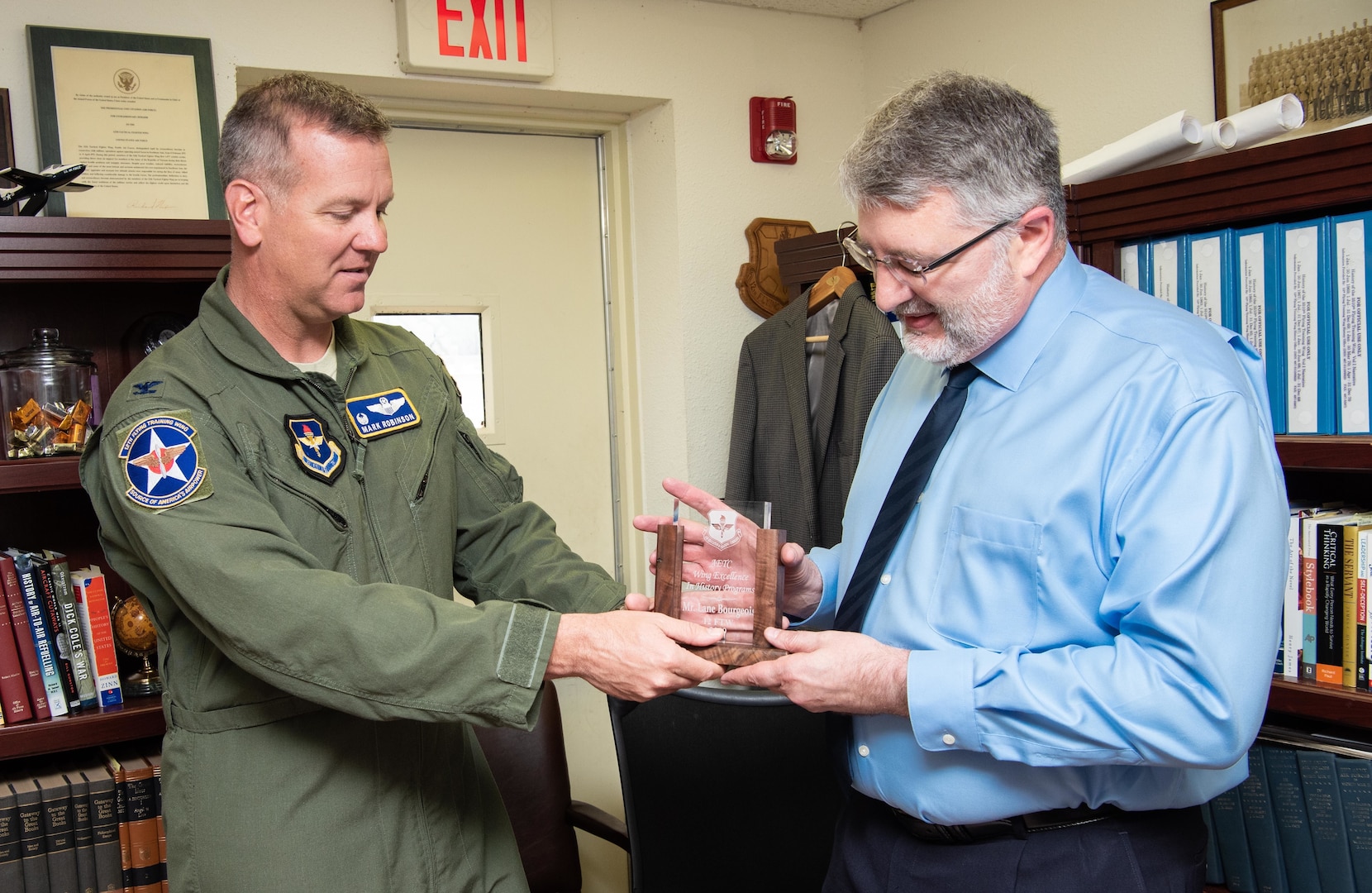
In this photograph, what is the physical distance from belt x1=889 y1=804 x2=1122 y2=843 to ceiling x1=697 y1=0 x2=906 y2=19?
2431 millimetres

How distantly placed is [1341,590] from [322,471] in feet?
5.41

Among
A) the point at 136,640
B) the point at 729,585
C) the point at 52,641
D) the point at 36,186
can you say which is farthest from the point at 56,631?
the point at 729,585

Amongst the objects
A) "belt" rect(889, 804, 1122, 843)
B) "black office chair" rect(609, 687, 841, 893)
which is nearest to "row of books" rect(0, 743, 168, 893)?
"black office chair" rect(609, 687, 841, 893)

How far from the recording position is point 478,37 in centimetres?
266

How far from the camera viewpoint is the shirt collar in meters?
1.31

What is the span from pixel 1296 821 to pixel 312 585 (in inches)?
67.1

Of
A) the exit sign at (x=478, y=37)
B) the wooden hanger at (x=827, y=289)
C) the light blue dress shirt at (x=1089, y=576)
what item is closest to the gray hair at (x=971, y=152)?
the light blue dress shirt at (x=1089, y=576)

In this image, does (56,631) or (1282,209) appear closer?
(1282,209)

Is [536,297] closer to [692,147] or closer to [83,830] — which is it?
[692,147]

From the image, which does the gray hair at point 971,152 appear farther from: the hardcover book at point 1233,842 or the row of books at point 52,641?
the row of books at point 52,641

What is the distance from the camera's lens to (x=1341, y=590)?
184cm

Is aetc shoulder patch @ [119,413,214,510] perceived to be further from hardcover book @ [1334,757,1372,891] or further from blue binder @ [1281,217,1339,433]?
hardcover book @ [1334,757,1372,891]

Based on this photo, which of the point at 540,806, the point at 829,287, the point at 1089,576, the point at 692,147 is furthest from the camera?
the point at 692,147

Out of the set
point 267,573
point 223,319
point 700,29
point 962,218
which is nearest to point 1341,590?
point 962,218
